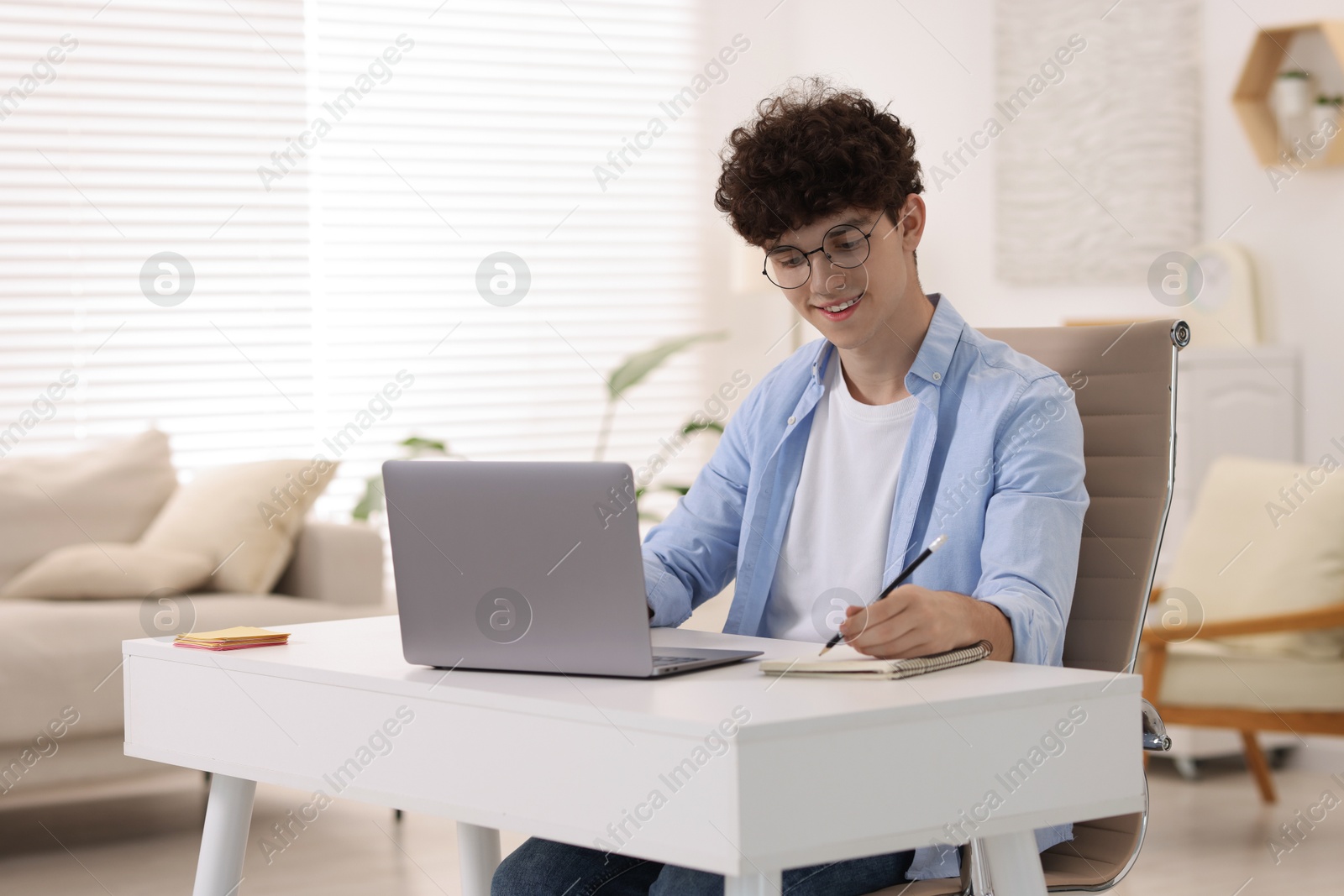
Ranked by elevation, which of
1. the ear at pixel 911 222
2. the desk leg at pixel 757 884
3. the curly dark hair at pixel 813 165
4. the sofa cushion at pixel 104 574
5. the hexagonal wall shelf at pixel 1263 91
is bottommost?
the sofa cushion at pixel 104 574

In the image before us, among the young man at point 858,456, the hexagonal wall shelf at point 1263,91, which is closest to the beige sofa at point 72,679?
the young man at point 858,456

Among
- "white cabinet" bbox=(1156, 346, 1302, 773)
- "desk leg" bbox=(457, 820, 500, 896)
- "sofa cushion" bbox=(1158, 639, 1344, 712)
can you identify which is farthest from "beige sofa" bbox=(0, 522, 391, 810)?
"white cabinet" bbox=(1156, 346, 1302, 773)

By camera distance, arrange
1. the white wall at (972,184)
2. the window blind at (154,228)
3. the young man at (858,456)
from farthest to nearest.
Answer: the window blind at (154,228)
the white wall at (972,184)
the young man at (858,456)

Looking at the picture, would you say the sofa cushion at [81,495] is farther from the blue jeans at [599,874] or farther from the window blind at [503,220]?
the blue jeans at [599,874]

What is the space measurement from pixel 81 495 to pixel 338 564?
70cm

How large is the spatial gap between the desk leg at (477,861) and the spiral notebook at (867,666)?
61 centimetres

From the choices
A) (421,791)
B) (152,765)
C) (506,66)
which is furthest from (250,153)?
(421,791)

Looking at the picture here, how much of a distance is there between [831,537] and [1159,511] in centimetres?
38

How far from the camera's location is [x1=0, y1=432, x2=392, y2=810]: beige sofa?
316cm

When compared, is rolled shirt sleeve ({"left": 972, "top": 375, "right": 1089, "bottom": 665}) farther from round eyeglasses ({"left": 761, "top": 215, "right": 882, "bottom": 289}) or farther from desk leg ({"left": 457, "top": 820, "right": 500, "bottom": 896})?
desk leg ({"left": 457, "top": 820, "right": 500, "bottom": 896})

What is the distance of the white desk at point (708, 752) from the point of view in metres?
1.06

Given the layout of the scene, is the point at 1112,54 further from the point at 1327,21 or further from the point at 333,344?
the point at 333,344

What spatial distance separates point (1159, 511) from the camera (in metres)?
1.70

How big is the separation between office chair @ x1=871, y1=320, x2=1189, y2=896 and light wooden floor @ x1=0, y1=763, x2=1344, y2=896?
1.40 metres
